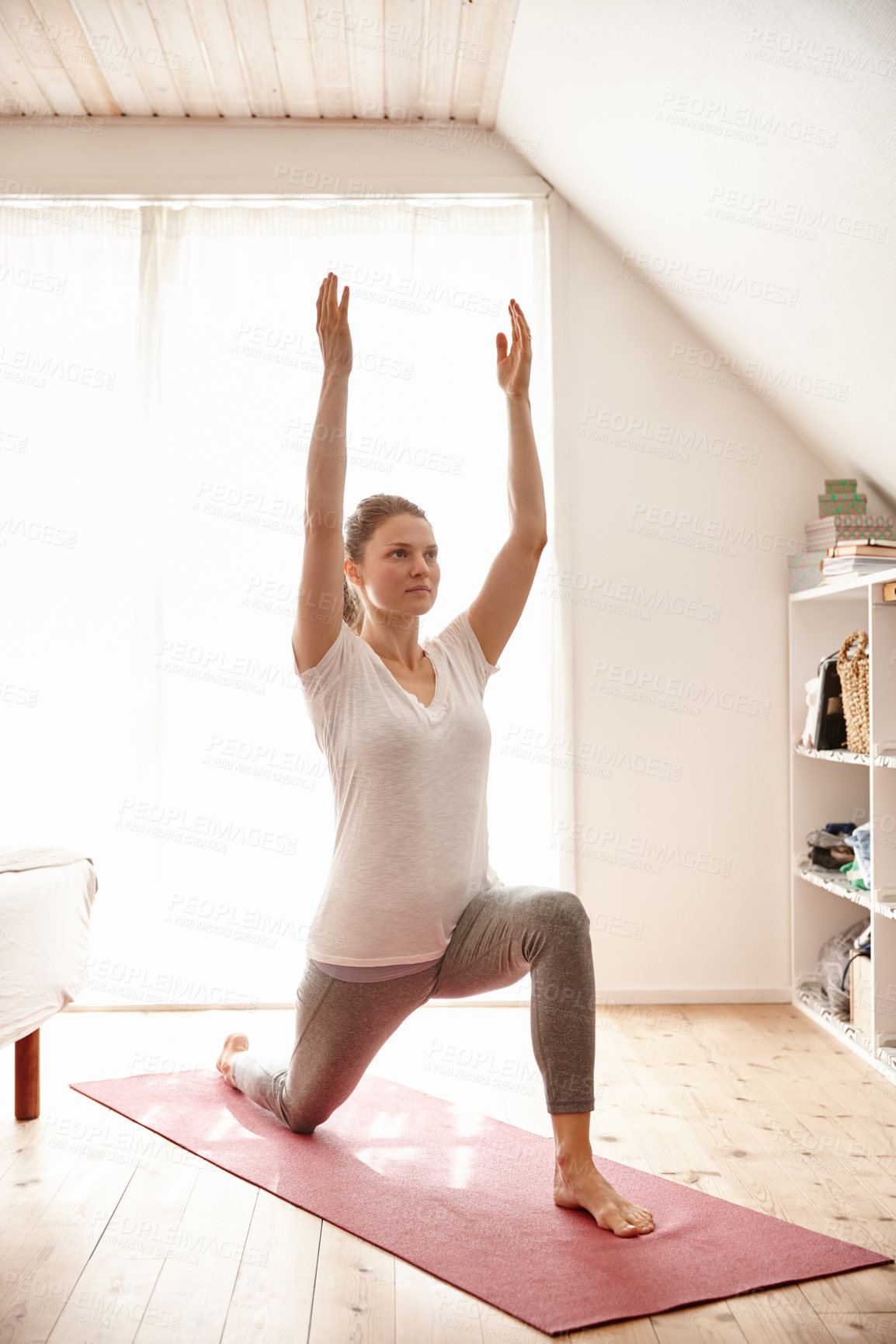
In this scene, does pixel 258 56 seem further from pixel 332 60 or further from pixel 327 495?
pixel 327 495

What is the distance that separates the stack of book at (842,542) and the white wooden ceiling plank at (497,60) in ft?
4.82

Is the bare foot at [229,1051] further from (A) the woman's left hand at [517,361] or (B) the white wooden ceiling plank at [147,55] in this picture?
(B) the white wooden ceiling plank at [147,55]

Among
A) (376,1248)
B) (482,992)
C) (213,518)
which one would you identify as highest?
(213,518)

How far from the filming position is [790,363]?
2.97m

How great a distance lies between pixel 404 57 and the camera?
3.03 metres

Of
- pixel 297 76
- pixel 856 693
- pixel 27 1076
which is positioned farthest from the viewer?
pixel 297 76

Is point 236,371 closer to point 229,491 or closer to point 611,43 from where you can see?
point 229,491

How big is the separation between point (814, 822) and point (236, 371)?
7.27 ft

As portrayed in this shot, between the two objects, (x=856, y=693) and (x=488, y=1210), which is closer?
(x=488, y=1210)

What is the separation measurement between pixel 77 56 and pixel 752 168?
6.23 ft

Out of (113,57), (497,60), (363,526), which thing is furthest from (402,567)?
(113,57)

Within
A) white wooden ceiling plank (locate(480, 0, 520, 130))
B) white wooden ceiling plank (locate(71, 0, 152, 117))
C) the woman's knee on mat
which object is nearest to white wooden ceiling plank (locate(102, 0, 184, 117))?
white wooden ceiling plank (locate(71, 0, 152, 117))

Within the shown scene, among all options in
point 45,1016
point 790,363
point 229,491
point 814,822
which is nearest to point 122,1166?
point 45,1016

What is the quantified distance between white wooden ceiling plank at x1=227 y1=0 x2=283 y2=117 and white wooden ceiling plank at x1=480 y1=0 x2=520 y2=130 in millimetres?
594
